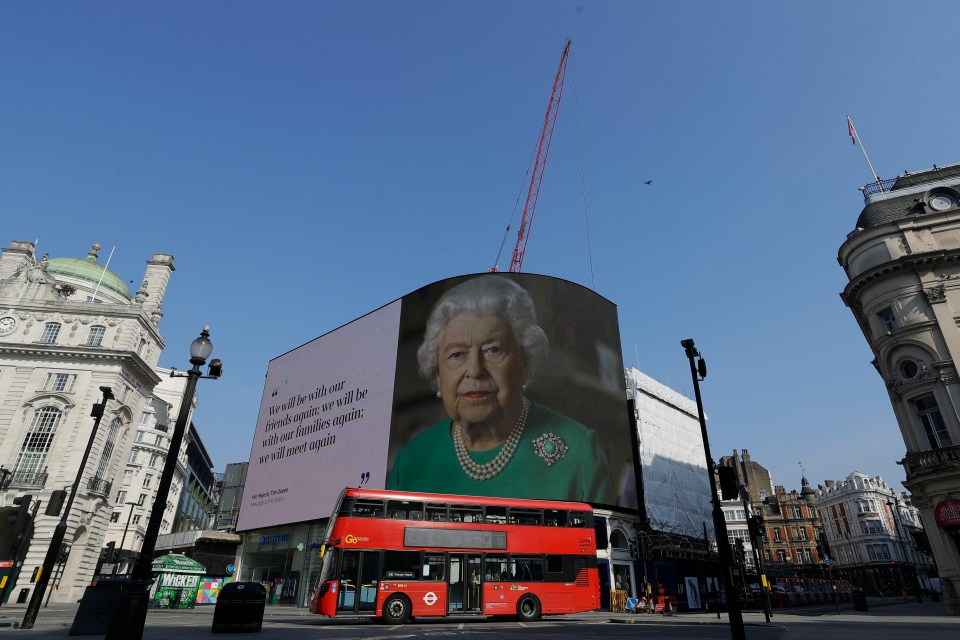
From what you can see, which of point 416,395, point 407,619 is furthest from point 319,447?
point 407,619

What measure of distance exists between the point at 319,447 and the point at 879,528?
85.2 meters

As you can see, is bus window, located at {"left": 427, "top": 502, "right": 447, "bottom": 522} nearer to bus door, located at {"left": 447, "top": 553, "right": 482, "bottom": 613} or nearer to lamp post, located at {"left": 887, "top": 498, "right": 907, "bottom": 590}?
bus door, located at {"left": 447, "top": 553, "right": 482, "bottom": 613}

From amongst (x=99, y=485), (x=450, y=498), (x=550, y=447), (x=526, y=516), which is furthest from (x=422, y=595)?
(x=99, y=485)

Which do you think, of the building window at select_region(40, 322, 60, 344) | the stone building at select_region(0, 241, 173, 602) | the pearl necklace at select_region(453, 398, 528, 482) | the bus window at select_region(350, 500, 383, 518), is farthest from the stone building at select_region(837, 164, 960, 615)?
the building window at select_region(40, 322, 60, 344)

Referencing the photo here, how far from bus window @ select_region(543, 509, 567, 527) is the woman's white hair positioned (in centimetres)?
1703

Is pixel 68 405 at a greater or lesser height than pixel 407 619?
greater

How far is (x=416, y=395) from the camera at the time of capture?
42.4m

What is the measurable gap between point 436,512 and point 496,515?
250 cm

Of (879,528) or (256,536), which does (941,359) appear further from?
(879,528)

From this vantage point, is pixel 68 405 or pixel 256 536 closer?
pixel 68 405

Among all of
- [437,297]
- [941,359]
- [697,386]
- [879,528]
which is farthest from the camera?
[879,528]

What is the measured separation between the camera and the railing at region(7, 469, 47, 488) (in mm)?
38719

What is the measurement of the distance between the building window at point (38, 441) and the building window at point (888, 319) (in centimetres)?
5632

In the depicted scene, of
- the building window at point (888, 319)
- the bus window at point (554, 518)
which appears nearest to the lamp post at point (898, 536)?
the building window at point (888, 319)
